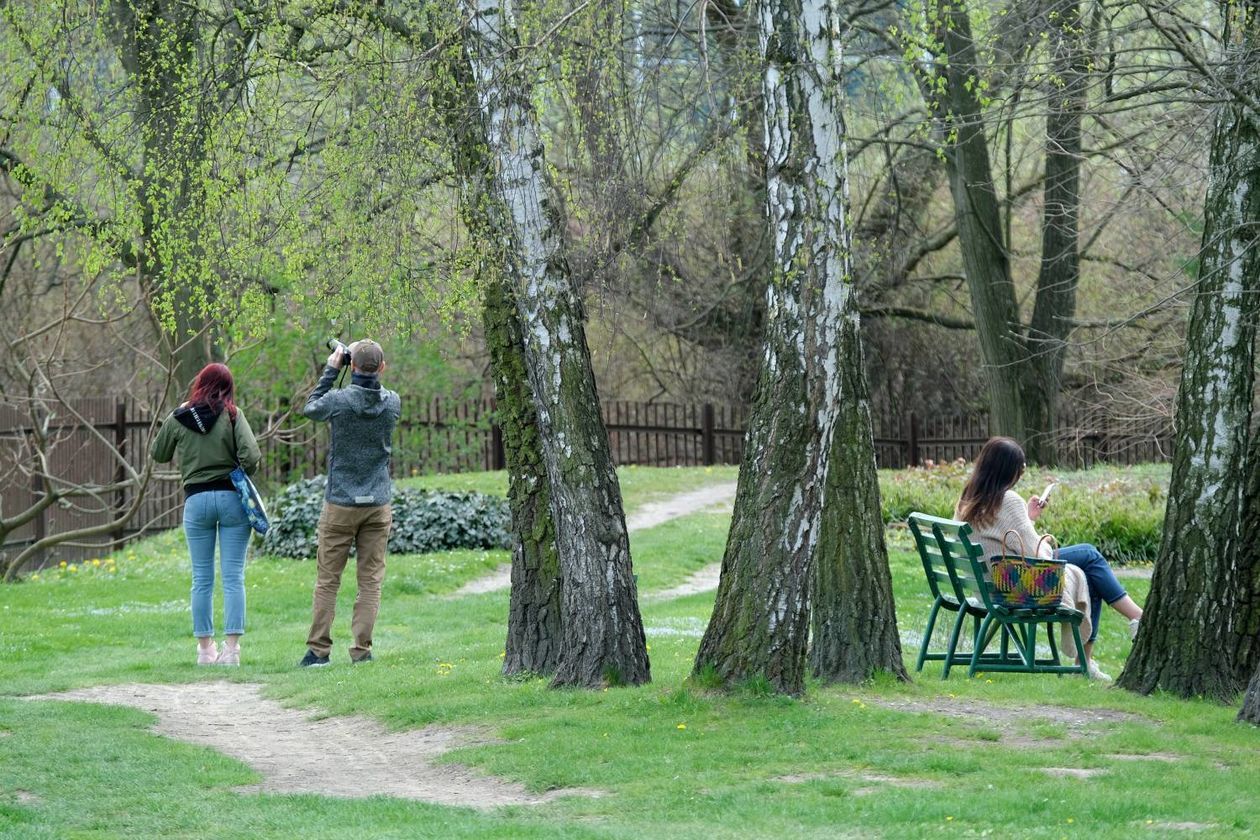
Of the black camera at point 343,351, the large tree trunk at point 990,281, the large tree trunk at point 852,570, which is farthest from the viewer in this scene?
the large tree trunk at point 990,281

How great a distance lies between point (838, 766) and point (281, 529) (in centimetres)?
1278

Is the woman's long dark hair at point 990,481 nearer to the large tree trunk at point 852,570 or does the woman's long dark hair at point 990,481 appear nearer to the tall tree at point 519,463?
the large tree trunk at point 852,570

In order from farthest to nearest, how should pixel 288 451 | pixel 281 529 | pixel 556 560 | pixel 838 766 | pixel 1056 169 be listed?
pixel 288 451, pixel 1056 169, pixel 281 529, pixel 556 560, pixel 838 766

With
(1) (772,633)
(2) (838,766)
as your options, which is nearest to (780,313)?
(1) (772,633)

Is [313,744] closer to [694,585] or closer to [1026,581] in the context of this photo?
[1026,581]

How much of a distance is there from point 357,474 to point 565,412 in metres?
2.39

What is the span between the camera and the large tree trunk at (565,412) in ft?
27.0

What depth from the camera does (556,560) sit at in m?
8.81

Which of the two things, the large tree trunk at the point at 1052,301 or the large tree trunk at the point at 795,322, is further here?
the large tree trunk at the point at 1052,301

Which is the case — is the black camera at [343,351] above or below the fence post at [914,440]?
above

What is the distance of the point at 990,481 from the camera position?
31.1 ft

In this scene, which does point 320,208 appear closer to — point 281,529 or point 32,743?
point 32,743

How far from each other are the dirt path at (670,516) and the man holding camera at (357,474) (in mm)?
4753

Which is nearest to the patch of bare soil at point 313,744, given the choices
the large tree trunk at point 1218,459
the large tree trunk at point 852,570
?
the large tree trunk at point 852,570
